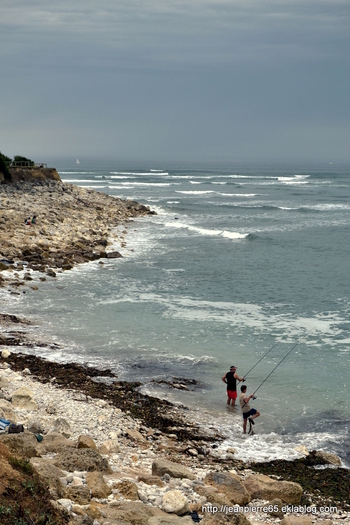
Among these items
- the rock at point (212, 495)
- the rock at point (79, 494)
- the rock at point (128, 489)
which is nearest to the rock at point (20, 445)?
the rock at point (79, 494)

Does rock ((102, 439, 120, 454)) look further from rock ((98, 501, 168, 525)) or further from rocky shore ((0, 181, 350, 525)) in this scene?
rock ((98, 501, 168, 525))

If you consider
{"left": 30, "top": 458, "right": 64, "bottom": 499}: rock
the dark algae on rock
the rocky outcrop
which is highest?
the rocky outcrop

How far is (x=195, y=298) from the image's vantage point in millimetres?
22781

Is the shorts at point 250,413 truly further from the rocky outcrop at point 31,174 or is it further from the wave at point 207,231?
the rocky outcrop at point 31,174

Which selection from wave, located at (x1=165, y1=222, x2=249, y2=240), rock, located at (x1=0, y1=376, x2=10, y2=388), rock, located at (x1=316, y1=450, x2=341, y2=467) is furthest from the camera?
wave, located at (x1=165, y1=222, x2=249, y2=240)

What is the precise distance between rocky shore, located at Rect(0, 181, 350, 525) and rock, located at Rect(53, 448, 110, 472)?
15 mm

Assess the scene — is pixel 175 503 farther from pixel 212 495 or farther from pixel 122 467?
pixel 122 467

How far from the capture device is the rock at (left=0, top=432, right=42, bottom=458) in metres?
8.40

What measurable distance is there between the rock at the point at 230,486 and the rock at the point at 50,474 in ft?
7.62

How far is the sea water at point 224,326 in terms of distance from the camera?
12992 mm

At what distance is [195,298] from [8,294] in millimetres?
6900

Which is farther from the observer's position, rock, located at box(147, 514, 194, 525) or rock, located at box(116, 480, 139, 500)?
rock, located at box(116, 480, 139, 500)

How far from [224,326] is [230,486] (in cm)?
1014

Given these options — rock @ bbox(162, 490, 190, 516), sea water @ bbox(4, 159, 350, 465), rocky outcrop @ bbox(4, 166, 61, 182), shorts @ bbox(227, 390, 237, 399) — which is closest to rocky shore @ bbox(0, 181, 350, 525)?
rock @ bbox(162, 490, 190, 516)
